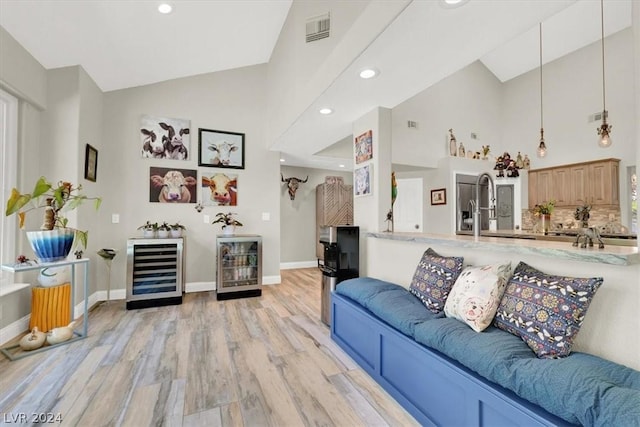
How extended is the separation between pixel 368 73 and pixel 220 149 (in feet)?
9.80

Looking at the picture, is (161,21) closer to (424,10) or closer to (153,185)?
(153,185)

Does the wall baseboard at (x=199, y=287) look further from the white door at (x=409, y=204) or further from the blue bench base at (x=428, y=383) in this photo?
the white door at (x=409, y=204)

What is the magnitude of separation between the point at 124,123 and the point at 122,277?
2.23m

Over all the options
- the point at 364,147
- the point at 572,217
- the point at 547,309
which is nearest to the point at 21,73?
the point at 364,147

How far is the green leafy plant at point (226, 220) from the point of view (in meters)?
4.34

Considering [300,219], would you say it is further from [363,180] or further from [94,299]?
[94,299]

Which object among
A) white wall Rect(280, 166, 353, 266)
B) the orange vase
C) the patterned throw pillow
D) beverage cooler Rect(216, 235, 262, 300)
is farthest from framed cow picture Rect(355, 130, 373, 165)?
the orange vase

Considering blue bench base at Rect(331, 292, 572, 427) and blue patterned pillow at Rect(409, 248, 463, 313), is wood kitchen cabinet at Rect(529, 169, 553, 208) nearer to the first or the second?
blue patterned pillow at Rect(409, 248, 463, 313)

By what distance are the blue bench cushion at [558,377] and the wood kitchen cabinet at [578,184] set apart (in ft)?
20.1

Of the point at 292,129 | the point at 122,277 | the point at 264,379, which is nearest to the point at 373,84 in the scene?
the point at 292,129

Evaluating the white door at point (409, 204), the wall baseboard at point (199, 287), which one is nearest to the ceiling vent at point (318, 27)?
the white door at point (409, 204)

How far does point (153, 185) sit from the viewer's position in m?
4.14

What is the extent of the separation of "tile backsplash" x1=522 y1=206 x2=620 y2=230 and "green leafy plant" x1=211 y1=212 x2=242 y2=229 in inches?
214

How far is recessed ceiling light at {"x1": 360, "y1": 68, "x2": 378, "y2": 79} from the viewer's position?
7.43 feet
